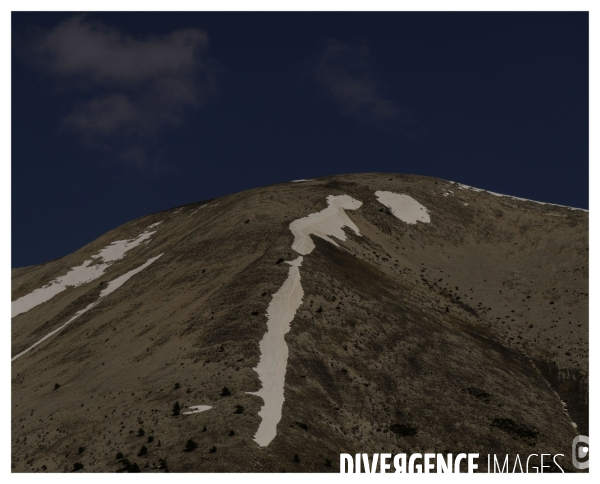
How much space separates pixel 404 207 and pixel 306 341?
4488 cm

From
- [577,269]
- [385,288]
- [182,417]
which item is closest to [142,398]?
[182,417]

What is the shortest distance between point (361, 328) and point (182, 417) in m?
18.6

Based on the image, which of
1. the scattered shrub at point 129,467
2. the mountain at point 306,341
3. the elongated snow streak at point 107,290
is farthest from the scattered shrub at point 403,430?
the elongated snow streak at point 107,290

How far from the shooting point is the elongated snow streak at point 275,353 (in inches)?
1705

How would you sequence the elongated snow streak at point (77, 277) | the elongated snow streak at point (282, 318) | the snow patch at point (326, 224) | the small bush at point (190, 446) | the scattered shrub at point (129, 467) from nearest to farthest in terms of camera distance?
1. the scattered shrub at point (129, 467)
2. the small bush at point (190, 446)
3. the elongated snow streak at point (282, 318)
4. the snow patch at point (326, 224)
5. the elongated snow streak at point (77, 277)

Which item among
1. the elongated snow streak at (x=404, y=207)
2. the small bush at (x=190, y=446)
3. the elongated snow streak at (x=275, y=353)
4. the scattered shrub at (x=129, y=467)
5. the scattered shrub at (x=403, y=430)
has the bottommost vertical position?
the scattered shrub at (x=403, y=430)

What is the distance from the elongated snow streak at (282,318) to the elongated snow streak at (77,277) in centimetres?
2786

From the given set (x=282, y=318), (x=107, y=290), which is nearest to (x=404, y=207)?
(x=107, y=290)

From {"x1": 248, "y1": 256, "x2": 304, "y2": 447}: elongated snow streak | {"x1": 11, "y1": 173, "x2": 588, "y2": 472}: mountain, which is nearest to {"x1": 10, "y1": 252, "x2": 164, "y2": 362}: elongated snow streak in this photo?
{"x1": 11, "y1": 173, "x2": 588, "y2": 472}: mountain

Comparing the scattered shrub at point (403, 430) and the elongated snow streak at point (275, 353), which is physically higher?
the elongated snow streak at point (275, 353)

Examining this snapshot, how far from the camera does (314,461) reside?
41.1m

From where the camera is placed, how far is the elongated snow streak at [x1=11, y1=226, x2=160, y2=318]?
94312mm

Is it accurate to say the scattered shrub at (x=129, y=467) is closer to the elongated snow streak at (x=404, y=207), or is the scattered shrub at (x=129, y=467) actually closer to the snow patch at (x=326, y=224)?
the snow patch at (x=326, y=224)

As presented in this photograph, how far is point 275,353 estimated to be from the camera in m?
51.6
